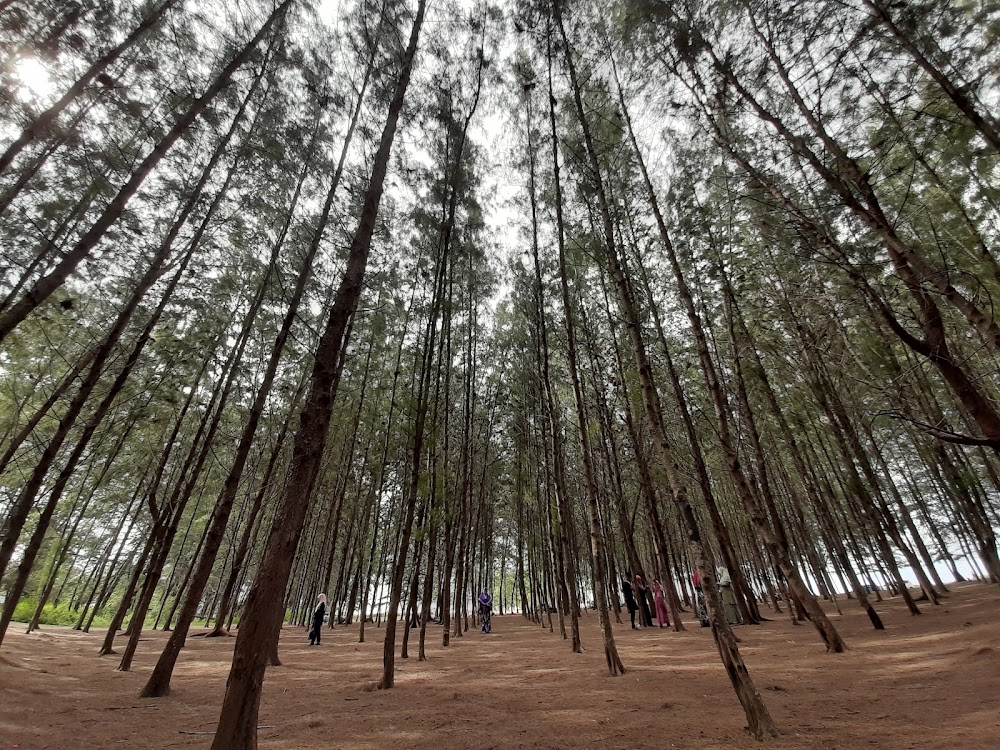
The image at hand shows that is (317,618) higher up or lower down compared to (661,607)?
lower down

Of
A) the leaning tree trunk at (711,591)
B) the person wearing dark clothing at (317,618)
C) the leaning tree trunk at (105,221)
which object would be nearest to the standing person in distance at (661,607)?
the person wearing dark clothing at (317,618)

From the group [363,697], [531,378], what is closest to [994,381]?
[531,378]

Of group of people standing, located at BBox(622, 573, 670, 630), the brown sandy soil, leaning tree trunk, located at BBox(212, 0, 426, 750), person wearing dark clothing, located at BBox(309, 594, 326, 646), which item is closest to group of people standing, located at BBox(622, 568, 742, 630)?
group of people standing, located at BBox(622, 573, 670, 630)

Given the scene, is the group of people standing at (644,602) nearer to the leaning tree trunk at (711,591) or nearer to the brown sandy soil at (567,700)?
the brown sandy soil at (567,700)

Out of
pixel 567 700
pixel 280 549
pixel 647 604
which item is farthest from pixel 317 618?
pixel 280 549

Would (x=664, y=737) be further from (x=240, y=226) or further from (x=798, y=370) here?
(x=240, y=226)

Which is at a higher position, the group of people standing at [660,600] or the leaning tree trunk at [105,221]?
the leaning tree trunk at [105,221]

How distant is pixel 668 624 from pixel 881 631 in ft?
19.4

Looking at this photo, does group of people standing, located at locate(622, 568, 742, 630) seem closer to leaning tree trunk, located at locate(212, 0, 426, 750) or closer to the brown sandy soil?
the brown sandy soil

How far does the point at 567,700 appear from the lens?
5.43 meters

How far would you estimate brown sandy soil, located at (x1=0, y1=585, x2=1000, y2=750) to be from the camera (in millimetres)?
3988

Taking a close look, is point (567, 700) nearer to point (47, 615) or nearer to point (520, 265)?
point (520, 265)

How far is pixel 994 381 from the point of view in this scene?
436 inches

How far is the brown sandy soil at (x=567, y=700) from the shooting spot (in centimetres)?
399
